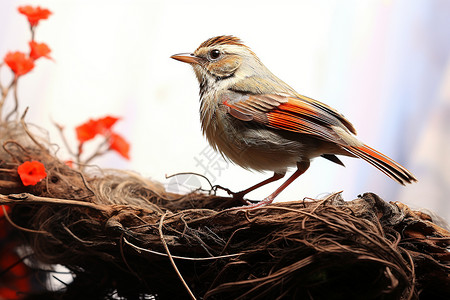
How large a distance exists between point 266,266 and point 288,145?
0.39 m

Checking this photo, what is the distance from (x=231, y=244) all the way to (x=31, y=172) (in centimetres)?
80

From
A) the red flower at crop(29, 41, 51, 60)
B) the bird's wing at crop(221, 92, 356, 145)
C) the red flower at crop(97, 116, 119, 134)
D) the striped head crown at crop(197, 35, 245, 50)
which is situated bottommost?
the red flower at crop(97, 116, 119, 134)

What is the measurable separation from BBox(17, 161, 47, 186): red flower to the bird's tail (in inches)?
42.2

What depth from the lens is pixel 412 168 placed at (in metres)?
2.14

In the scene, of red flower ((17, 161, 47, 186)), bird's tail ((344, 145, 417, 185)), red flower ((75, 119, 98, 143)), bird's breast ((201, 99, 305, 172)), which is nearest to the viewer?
bird's tail ((344, 145, 417, 185))

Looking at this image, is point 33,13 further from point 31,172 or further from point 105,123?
point 31,172

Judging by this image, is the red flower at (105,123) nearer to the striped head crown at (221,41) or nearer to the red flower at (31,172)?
the red flower at (31,172)

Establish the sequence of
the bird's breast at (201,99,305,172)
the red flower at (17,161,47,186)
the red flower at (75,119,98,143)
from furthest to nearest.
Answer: the red flower at (75,119,98,143) → the red flower at (17,161,47,186) → the bird's breast at (201,99,305,172)

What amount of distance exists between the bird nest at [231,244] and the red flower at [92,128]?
321 mm

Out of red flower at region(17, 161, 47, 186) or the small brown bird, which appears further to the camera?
red flower at region(17, 161, 47, 186)

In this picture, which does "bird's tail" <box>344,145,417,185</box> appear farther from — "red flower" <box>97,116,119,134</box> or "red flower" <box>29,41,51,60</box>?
"red flower" <box>29,41,51,60</box>

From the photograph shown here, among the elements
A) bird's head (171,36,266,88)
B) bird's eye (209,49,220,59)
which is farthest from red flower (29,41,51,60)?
bird's eye (209,49,220,59)

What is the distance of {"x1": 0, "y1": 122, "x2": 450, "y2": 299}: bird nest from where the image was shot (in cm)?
117

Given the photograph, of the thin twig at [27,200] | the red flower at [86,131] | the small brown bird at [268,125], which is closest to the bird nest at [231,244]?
the thin twig at [27,200]
